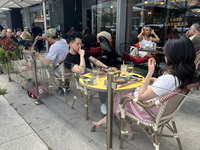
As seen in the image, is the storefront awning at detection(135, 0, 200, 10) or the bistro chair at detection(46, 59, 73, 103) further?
the storefront awning at detection(135, 0, 200, 10)

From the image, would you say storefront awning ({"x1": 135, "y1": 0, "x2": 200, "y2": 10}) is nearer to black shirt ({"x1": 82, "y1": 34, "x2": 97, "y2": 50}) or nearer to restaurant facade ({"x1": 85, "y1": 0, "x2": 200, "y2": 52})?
restaurant facade ({"x1": 85, "y1": 0, "x2": 200, "y2": 52})

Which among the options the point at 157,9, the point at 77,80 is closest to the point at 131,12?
the point at 157,9

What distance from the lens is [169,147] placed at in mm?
1694

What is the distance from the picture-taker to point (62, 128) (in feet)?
9.04

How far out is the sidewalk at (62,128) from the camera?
159 centimetres

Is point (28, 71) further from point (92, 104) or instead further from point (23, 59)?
point (92, 104)

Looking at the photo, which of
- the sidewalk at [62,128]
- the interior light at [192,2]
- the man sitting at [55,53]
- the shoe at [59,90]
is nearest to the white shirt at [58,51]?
the man sitting at [55,53]

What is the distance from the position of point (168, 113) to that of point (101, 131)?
832 mm

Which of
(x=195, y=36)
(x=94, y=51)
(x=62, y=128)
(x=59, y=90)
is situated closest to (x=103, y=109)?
(x=62, y=128)

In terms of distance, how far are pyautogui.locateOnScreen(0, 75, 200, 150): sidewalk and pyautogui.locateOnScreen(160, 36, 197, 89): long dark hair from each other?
17 cm

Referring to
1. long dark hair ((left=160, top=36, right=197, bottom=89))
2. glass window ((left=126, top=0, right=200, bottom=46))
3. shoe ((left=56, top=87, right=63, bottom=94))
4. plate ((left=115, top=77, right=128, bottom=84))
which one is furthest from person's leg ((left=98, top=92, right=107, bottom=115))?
glass window ((left=126, top=0, right=200, bottom=46))

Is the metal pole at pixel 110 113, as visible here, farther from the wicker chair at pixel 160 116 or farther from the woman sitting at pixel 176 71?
the woman sitting at pixel 176 71

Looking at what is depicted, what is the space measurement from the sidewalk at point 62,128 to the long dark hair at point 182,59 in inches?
6.6

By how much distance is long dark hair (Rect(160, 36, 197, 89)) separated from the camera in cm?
163
